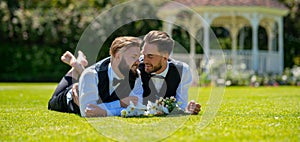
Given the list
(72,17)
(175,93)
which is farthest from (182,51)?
(175,93)

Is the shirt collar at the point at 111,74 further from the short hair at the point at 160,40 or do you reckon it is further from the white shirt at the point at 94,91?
the short hair at the point at 160,40

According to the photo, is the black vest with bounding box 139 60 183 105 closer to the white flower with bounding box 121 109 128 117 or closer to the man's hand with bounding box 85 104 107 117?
the white flower with bounding box 121 109 128 117

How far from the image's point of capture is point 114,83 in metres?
5.48

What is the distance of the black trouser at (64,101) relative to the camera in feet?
20.4

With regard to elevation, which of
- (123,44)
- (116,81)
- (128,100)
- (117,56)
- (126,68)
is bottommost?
(128,100)

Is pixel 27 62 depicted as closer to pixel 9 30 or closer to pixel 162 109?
pixel 9 30

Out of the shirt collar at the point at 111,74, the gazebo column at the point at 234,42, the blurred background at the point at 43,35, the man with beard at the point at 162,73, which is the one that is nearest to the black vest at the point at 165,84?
the man with beard at the point at 162,73

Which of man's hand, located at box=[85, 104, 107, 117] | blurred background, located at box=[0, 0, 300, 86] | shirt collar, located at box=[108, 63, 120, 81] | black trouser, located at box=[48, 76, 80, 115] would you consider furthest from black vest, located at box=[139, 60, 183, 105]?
blurred background, located at box=[0, 0, 300, 86]

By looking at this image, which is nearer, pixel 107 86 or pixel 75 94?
pixel 107 86

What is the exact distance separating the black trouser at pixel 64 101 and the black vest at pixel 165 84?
0.84m

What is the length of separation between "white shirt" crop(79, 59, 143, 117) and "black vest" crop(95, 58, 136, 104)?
0.12 ft

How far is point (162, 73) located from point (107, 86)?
70 cm

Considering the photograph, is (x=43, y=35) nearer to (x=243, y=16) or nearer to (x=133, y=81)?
(x=243, y=16)

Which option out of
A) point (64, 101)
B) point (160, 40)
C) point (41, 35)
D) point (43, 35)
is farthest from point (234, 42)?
point (160, 40)
